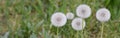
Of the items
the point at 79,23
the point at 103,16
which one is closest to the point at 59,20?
the point at 79,23

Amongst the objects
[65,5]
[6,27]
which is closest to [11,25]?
[6,27]

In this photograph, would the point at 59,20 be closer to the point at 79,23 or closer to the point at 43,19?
the point at 79,23

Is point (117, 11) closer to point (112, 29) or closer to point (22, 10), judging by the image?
point (112, 29)

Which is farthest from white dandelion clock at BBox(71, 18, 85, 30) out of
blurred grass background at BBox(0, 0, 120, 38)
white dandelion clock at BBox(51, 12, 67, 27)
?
blurred grass background at BBox(0, 0, 120, 38)

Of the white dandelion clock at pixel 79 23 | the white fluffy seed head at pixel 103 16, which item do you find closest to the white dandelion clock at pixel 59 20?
the white dandelion clock at pixel 79 23

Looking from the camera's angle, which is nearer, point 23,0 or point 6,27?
point 6,27

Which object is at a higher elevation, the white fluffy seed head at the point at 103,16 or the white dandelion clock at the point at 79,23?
the white fluffy seed head at the point at 103,16

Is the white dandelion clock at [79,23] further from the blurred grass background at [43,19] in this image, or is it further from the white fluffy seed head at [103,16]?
the blurred grass background at [43,19]

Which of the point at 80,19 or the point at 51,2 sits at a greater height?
the point at 51,2

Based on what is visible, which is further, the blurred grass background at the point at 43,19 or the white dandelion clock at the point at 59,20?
the blurred grass background at the point at 43,19
